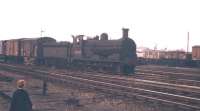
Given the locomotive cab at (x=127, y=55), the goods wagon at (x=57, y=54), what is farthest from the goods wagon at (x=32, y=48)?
the locomotive cab at (x=127, y=55)

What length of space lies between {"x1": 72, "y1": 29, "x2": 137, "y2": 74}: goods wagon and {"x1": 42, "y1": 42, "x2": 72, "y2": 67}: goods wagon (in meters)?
1.80

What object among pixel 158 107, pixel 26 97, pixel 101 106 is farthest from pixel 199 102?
pixel 26 97

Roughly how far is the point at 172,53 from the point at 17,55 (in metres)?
25.9

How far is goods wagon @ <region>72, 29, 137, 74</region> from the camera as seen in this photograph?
28.4 meters

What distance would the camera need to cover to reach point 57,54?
35.2 metres

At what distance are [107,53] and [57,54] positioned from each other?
801 centimetres

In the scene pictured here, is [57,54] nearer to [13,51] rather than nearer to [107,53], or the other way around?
[107,53]

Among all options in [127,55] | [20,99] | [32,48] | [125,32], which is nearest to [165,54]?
[32,48]

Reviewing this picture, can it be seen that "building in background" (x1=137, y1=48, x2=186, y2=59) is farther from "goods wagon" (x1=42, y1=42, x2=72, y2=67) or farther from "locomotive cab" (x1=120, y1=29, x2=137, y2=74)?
"locomotive cab" (x1=120, y1=29, x2=137, y2=74)

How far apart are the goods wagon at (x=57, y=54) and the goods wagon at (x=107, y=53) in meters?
1.80

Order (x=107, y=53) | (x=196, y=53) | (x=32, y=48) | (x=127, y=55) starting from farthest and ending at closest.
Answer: (x=196, y=53) < (x=32, y=48) < (x=107, y=53) < (x=127, y=55)

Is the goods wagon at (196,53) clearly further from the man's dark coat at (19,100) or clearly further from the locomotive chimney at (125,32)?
the man's dark coat at (19,100)

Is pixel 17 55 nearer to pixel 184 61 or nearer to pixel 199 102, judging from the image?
pixel 184 61

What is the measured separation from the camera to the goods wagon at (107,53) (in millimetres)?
28391
